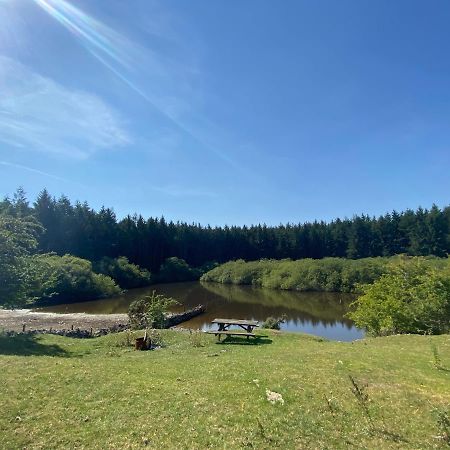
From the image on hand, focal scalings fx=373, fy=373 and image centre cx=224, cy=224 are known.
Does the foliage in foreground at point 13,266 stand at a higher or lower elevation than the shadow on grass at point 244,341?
higher

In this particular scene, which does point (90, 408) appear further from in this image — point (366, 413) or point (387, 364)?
point (387, 364)

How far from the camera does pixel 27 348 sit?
19.3 m

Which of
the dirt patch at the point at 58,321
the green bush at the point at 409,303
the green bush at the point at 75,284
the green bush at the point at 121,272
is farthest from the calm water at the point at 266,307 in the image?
the dirt patch at the point at 58,321

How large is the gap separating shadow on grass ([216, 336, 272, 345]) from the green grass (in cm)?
767

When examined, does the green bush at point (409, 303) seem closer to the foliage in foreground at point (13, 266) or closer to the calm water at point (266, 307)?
the calm water at point (266, 307)

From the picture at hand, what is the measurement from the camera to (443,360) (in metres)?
16.8

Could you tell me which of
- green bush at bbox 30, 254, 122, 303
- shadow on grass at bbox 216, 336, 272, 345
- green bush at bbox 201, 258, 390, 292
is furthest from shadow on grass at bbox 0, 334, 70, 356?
green bush at bbox 201, 258, 390, 292

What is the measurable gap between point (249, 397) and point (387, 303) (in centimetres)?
2411

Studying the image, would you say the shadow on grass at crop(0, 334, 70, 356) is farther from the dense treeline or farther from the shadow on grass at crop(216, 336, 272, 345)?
the dense treeline

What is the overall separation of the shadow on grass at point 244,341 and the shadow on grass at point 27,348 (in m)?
9.40

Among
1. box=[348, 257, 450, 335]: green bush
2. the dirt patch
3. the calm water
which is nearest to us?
box=[348, 257, 450, 335]: green bush

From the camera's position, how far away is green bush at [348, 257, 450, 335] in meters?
28.9

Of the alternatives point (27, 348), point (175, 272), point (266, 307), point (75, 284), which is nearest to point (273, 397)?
point (27, 348)

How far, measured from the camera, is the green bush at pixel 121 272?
310 ft
